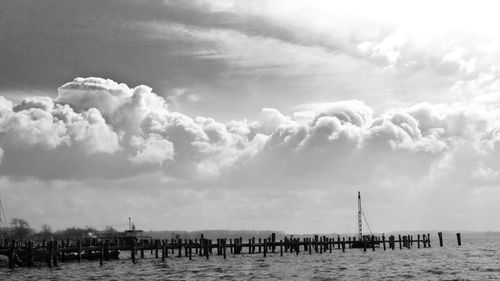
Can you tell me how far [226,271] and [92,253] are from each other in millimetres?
25743

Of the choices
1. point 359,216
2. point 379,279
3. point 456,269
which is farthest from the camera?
point 359,216

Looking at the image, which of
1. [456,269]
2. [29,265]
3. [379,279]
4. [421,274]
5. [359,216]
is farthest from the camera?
[359,216]

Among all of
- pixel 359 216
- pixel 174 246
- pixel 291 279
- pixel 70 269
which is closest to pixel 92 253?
pixel 174 246

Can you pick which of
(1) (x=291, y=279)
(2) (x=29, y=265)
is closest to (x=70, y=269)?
(2) (x=29, y=265)

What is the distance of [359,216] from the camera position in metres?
102

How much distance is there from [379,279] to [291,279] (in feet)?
22.9

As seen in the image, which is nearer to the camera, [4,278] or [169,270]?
[4,278]

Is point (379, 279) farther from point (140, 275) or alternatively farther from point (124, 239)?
point (124, 239)

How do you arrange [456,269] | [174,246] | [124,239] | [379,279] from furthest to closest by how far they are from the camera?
[124,239] → [174,246] → [456,269] → [379,279]

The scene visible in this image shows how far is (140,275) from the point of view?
4753 centimetres

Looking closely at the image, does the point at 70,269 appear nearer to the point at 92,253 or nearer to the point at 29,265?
the point at 29,265

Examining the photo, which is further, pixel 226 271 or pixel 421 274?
pixel 226 271

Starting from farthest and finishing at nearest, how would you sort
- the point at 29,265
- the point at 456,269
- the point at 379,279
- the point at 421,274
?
the point at 29,265
the point at 456,269
the point at 421,274
the point at 379,279

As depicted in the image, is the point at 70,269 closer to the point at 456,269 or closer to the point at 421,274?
the point at 421,274
